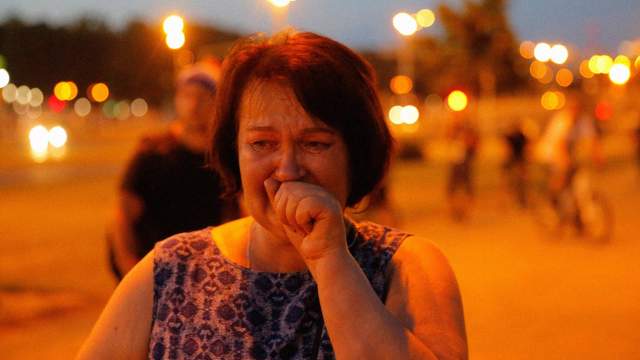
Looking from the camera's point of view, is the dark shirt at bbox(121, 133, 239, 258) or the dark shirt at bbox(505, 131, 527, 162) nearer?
the dark shirt at bbox(121, 133, 239, 258)

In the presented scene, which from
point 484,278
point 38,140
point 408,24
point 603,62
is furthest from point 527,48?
point 484,278

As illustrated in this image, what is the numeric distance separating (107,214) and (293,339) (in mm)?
14837

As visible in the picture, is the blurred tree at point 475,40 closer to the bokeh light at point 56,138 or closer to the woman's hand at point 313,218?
the bokeh light at point 56,138

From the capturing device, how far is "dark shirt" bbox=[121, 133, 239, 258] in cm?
412

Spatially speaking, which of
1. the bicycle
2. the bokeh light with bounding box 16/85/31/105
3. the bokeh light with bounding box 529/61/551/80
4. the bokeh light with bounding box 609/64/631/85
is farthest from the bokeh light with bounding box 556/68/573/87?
the bicycle

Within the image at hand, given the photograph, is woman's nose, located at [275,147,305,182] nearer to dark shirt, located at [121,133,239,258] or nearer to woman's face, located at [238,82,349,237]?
woman's face, located at [238,82,349,237]

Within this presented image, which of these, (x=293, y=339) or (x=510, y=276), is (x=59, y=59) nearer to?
(x=510, y=276)

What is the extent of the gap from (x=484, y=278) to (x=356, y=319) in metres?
7.46

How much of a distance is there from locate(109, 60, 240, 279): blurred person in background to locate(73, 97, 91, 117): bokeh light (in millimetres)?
56108

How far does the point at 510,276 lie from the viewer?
8.81m

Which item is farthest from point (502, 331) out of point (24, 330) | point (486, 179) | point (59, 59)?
point (59, 59)

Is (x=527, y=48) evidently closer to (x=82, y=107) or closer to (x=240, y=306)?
(x=82, y=107)

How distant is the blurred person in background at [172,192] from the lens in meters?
4.12

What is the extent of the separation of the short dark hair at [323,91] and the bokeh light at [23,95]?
144 feet
